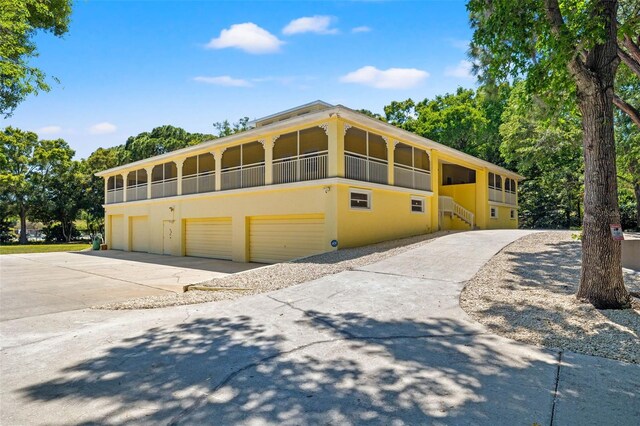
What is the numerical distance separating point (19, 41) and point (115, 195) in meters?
17.6

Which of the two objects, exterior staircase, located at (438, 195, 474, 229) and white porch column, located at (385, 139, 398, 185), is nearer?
white porch column, located at (385, 139, 398, 185)

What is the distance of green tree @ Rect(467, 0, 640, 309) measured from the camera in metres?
5.58

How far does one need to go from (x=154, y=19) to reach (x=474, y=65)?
8.88m

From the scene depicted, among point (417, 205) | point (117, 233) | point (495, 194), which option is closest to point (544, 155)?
point (495, 194)

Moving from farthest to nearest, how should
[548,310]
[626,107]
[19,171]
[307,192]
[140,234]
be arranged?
[19,171]
[140,234]
[307,192]
[626,107]
[548,310]

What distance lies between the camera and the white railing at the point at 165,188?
2023cm

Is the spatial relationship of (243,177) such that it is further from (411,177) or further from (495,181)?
(495,181)

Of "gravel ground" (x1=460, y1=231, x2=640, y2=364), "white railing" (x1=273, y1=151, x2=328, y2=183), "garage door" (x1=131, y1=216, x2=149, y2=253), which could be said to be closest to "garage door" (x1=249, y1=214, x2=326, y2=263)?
"white railing" (x1=273, y1=151, x2=328, y2=183)

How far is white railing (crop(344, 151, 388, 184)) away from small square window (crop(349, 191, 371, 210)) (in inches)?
22.1

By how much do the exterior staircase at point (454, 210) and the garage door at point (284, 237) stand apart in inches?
344

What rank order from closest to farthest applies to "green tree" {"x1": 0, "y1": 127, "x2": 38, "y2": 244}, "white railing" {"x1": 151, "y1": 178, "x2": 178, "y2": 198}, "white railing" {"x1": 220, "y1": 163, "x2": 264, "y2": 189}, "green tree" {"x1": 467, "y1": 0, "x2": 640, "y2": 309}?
"green tree" {"x1": 467, "y1": 0, "x2": 640, "y2": 309} → "white railing" {"x1": 220, "y1": 163, "x2": 264, "y2": 189} → "white railing" {"x1": 151, "y1": 178, "x2": 178, "y2": 198} → "green tree" {"x1": 0, "y1": 127, "x2": 38, "y2": 244}

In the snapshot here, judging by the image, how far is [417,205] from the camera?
16984 mm

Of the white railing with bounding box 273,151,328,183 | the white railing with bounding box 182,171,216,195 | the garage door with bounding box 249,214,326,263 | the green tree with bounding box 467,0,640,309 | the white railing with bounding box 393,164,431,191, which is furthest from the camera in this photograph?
the white railing with bounding box 182,171,216,195

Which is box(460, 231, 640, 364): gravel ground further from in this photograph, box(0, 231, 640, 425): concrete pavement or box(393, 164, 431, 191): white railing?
box(393, 164, 431, 191): white railing
